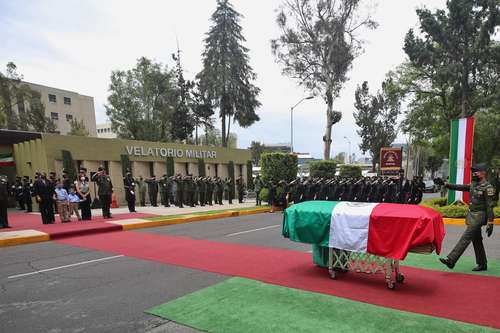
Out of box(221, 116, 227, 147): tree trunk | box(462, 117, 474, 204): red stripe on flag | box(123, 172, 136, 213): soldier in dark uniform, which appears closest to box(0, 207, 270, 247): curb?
box(123, 172, 136, 213): soldier in dark uniform

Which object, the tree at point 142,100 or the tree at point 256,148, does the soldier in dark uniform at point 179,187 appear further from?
the tree at point 256,148

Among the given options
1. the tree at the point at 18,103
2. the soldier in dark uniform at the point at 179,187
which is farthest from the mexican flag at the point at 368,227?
the tree at the point at 18,103

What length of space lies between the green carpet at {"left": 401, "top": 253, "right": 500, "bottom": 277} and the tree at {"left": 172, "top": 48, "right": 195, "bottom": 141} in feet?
122

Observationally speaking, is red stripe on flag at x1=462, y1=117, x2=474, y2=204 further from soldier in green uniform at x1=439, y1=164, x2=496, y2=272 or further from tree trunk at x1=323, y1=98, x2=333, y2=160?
tree trunk at x1=323, y1=98, x2=333, y2=160

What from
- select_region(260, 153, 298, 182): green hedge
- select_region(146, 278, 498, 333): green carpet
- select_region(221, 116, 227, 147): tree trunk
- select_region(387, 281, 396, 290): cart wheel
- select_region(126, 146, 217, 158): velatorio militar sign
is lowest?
select_region(387, 281, 396, 290): cart wheel

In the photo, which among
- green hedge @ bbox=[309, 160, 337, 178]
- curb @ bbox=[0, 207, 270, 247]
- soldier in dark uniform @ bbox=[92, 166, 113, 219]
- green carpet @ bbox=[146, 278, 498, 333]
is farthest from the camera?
green hedge @ bbox=[309, 160, 337, 178]

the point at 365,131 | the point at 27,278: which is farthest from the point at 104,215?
the point at 365,131

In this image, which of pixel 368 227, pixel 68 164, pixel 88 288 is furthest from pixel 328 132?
pixel 88 288

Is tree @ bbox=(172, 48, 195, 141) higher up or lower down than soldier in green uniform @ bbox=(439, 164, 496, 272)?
higher up

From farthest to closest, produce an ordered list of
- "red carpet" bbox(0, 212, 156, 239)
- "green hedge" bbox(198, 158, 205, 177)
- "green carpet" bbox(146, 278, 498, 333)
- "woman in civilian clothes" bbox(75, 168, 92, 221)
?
"green hedge" bbox(198, 158, 205, 177) → "woman in civilian clothes" bbox(75, 168, 92, 221) → "red carpet" bbox(0, 212, 156, 239) → "green carpet" bbox(146, 278, 498, 333)

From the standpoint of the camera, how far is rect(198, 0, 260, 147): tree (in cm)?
3822

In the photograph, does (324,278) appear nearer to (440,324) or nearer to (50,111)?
(440,324)

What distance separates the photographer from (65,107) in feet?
176

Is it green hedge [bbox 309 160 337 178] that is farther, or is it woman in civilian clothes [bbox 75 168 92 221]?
green hedge [bbox 309 160 337 178]
